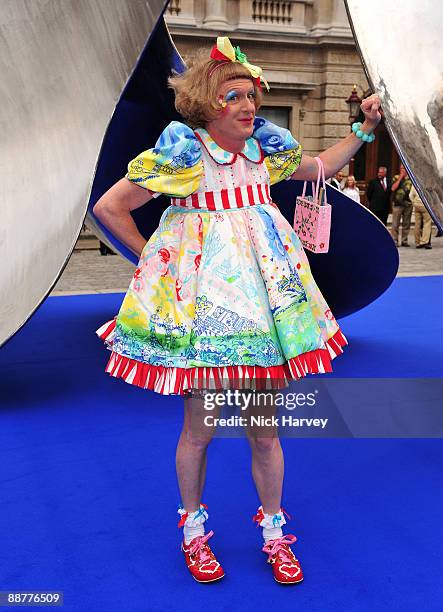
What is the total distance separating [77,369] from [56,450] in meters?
1.33

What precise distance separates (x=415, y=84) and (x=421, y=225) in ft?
34.4

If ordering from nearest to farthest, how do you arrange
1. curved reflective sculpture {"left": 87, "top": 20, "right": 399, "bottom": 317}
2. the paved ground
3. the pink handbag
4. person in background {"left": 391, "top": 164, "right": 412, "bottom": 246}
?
the pink handbag → curved reflective sculpture {"left": 87, "top": 20, "right": 399, "bottom": 317} → the paved ground → person in background {"left": 391, "top": 164, "right": 412, "bottom": 246}

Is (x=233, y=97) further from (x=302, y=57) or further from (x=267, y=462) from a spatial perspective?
(x=302, y=57)

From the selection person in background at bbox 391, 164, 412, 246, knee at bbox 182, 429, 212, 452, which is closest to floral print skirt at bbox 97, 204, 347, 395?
knee at bbox 182, 429, 212, 452

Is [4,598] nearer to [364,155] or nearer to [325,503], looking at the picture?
[325,503]

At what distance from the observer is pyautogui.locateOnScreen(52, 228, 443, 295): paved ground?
7.85 metres

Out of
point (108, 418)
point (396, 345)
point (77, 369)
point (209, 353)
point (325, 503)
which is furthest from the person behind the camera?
point (396, 345)

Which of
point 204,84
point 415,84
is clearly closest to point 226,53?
point 204,84

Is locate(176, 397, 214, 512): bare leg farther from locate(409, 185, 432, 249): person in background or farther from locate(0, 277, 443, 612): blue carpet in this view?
locate(409, 185, 432, 249): person in background

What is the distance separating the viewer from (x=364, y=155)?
60.8 ft

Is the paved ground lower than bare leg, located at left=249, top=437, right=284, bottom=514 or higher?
lower

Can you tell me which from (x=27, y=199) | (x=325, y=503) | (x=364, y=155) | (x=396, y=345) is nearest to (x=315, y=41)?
(x=364, y=155)

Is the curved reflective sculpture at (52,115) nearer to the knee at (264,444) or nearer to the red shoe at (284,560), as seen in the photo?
the knee at (264,444)

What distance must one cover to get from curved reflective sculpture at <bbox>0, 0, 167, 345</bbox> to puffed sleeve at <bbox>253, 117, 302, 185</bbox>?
3.72 feet
